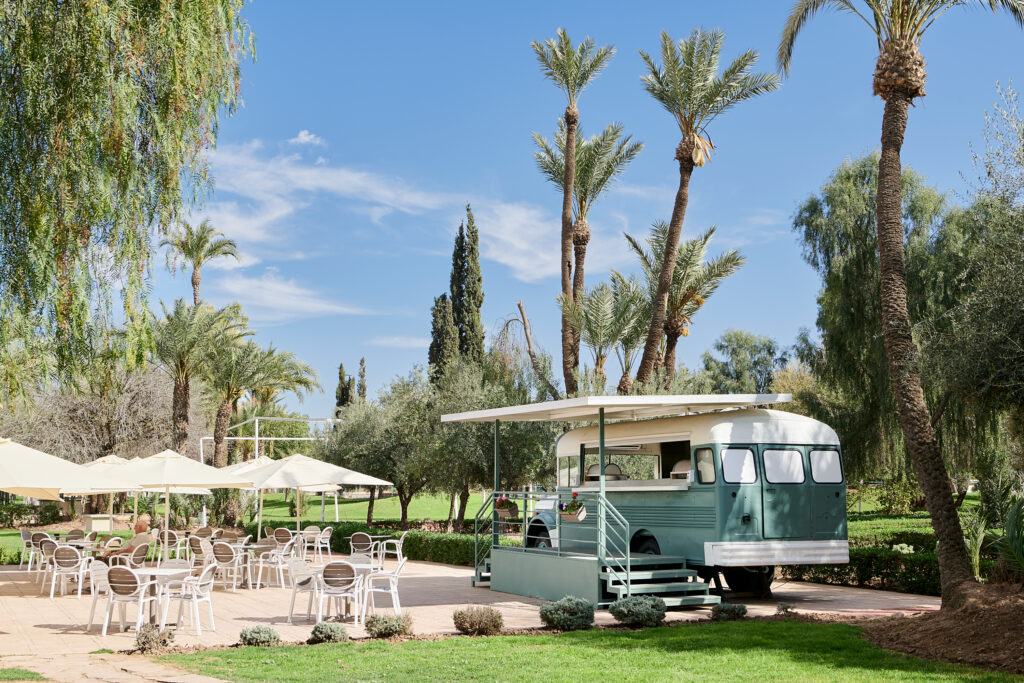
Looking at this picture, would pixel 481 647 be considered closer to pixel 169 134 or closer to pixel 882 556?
pixel 169 134

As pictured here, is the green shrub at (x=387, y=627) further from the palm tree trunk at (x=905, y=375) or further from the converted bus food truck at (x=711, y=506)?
the palm tree trunk at (x=905, y=375)

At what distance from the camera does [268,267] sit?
146ft

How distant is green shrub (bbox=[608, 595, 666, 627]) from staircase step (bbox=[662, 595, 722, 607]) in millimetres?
1244

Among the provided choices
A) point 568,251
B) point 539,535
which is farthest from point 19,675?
point 568,251

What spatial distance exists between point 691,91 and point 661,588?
1329 cm

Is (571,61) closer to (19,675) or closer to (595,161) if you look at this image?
(595,161)

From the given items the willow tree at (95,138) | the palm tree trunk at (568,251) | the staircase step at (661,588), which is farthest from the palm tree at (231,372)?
the willow tree at (95,138)

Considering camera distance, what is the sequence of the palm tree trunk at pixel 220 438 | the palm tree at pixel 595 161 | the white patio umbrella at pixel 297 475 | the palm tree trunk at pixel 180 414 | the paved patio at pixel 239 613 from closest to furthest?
1. the paved patio at pixel 239 613
2. the white patio umbrella at pixel 297 475
3. the palm tree at pixel 595 161
4. the palm tree trunk at pixel 180 414
5. the palm tree trunk at pixel 220 438

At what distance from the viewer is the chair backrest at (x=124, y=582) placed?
34.9 ft

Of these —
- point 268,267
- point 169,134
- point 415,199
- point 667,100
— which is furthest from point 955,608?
point 268,267

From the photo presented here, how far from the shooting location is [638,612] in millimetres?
11227

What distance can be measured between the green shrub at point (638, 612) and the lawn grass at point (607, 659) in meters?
0.44

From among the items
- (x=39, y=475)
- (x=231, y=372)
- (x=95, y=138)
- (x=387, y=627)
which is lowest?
(x=387, y=627)

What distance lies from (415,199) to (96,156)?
29.3 m
